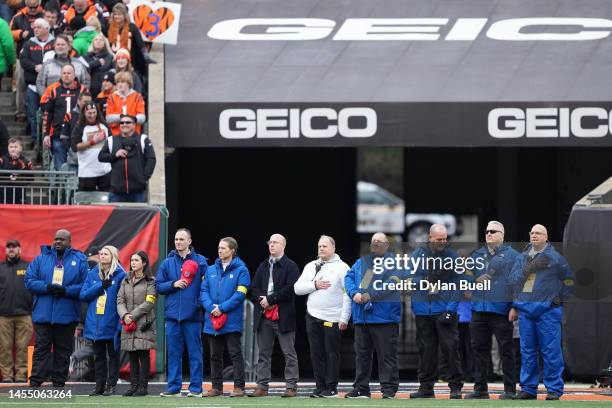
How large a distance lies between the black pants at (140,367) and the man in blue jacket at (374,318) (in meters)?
2.34

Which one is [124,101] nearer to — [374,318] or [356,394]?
[374,318]

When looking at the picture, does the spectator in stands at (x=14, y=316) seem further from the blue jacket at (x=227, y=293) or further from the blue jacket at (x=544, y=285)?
the blue jacket at (x=544, y=285)

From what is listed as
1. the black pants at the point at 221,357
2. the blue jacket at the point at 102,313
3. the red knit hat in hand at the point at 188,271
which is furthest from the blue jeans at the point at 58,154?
the black pants at the point at 221,357

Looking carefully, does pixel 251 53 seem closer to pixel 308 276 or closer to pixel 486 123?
pixel 486 123

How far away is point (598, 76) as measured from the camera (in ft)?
72.2

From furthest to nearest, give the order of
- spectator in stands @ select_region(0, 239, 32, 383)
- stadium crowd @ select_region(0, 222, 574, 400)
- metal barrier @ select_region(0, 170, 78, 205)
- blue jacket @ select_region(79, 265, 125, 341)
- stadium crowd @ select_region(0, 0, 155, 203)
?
stadium crowd @ select_region(0, 0, 155, 203), metal barrier @ select_region(0, 170, 78, 205), spectator in stands @ select_region(0, 239, 32, 383), blue jacket @ select_region(79, 265, 125, 341), stadium crowd @ select_region(0, 222, 574, 400)

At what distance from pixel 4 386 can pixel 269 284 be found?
11.7 feet

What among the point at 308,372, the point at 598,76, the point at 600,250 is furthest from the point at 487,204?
the point at 600,250

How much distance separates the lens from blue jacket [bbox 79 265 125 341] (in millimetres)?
16844

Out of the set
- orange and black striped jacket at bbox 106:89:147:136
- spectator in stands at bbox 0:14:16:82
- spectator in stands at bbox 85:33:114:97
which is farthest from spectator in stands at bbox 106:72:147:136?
spectator in stands at bbox 0:14:16:82

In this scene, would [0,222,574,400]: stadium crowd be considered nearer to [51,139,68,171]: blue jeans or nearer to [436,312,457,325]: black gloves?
[436,312,457,325]: black gloves

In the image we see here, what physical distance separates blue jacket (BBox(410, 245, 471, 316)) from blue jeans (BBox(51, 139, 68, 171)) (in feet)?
19.6

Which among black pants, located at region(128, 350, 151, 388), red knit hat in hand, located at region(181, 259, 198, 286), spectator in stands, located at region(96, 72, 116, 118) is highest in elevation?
spectator in stands, located at region(96, 72, 116, 118)

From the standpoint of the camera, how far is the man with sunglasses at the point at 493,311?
1645 cm
